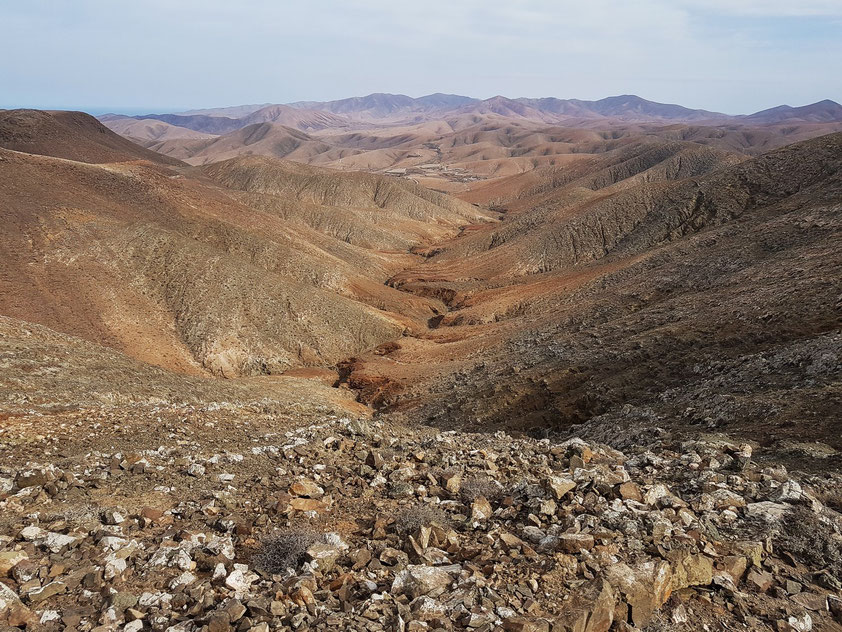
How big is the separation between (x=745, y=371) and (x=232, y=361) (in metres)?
23.7

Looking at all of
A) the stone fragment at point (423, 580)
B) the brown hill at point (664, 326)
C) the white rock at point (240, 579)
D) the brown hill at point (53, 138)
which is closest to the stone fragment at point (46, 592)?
the white rock at point (240, 579)

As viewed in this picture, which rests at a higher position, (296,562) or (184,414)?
(296,562)

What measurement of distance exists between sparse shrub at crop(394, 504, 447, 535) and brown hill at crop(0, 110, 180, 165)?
79844 millimetres

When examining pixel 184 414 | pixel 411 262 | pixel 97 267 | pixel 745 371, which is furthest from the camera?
pixel 411 262

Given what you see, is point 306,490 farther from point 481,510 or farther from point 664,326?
point 664,326

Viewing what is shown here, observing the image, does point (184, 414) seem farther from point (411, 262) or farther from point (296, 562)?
point (411, 262)

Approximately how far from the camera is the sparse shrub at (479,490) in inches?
283

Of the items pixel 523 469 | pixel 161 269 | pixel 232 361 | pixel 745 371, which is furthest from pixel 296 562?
pixel 161 269

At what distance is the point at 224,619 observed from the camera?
4590 millimetres

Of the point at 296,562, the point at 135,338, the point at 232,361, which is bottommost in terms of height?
the point at 232,361

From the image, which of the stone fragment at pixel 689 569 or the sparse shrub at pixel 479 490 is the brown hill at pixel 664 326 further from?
the sparse shrub at pixel 479 490

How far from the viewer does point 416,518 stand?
6.54 meters

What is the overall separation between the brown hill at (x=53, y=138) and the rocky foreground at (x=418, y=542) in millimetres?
77523

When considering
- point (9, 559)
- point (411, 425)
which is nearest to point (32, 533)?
point (9, 559)
